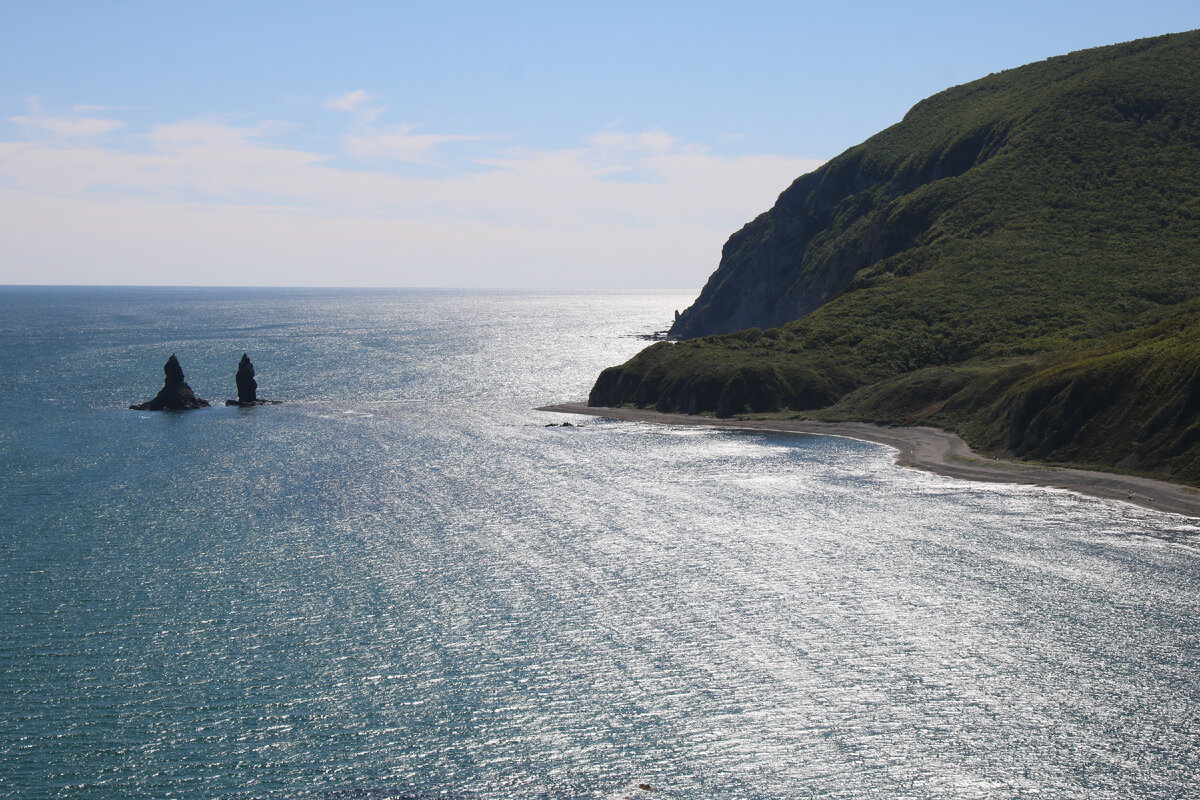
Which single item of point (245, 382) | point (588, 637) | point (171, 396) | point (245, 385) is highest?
point (245, 382)

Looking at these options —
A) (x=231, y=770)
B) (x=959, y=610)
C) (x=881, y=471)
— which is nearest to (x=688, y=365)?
(x=881, y=471)

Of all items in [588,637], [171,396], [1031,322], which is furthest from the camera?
[171,396]

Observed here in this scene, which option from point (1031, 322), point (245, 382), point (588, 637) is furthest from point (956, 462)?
point (245, 382)

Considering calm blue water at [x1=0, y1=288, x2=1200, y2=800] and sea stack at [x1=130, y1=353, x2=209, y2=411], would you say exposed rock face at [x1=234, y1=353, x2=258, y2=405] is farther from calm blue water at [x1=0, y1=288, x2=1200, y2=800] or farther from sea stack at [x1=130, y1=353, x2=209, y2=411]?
calm blue water at [x1=0, y1=288, x2=1200, y2=800]

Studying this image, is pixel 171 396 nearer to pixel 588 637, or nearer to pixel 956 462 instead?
pixel 956 462

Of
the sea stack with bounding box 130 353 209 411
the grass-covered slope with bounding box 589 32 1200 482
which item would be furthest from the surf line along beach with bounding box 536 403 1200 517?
the sea stack with bounding box 130 353 209 411

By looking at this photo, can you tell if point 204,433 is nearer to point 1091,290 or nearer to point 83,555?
point 83,555
